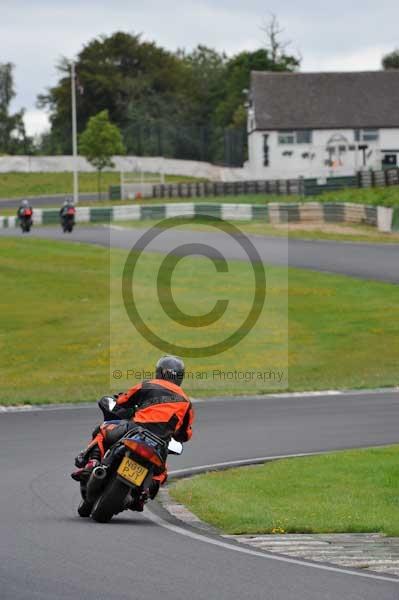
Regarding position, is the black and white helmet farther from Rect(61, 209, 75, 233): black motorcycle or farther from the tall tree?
the tall tree

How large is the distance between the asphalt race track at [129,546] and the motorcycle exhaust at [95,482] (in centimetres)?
21

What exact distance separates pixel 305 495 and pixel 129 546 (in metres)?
3.44

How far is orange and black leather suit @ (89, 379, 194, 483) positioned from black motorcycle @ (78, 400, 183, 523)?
102 millimetres

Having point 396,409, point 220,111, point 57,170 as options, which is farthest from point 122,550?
point 220,111

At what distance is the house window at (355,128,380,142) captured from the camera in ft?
288

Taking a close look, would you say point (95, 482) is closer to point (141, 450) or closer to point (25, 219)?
point (141, 450)

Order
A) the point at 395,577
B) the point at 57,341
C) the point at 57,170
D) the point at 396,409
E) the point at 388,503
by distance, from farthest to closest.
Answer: the point at 57,170 → the point at 57,341 → the point at 396,409 → the point at 388,503 → the point at 395,577

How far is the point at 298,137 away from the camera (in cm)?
8750

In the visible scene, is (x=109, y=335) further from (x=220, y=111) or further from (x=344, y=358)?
(x=220, y=111)

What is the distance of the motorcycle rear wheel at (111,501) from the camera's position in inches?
396

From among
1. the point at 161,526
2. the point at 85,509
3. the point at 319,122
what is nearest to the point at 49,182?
the point at 319,122

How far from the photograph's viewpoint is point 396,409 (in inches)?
751

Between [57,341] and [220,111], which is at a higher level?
[220,111]

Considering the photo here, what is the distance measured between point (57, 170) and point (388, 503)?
86.3 metres
